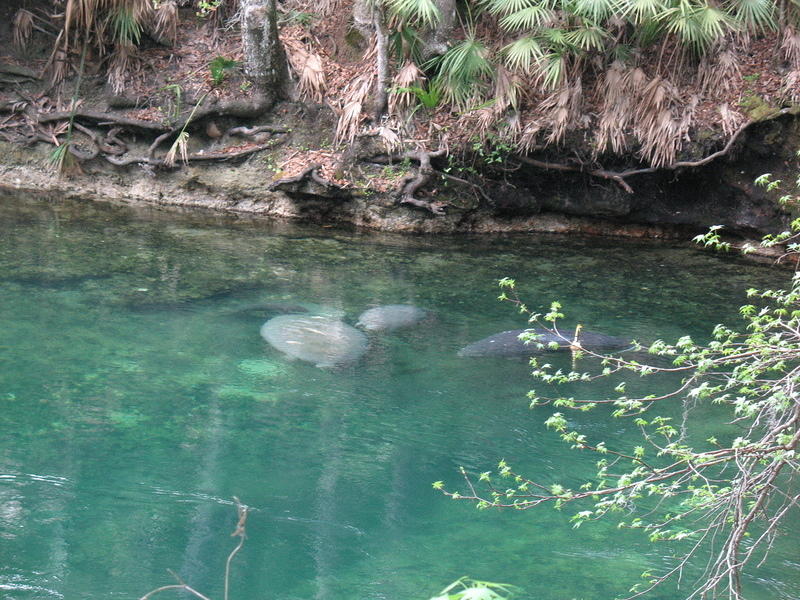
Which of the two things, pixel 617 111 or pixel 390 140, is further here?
pixel 390 140

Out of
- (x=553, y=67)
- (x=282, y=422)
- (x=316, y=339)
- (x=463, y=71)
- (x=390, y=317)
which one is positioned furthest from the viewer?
(x=463, y=71)

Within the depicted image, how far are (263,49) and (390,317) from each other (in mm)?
4746

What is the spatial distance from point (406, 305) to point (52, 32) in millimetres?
6882

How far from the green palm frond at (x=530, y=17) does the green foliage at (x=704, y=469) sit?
4490mm

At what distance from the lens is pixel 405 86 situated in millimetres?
9680

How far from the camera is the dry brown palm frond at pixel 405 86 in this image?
9703 millimetres

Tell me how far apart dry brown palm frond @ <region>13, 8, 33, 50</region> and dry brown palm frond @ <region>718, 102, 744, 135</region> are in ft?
28.4

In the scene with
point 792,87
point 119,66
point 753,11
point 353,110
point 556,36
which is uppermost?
point 753,11

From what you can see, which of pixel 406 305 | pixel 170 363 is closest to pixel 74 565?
pixel 170 363

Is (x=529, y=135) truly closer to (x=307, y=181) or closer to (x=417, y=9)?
(x=417, y=9)

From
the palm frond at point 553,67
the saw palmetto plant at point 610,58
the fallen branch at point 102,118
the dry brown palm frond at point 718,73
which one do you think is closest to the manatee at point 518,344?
the saw palmetto plant at point 610,58

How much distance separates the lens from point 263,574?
3578 millimetres

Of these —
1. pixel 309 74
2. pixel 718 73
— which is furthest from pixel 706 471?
pixel 309 74

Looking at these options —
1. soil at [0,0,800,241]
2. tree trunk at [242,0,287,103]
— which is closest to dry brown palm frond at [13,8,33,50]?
soil at [0,0,800,241]
